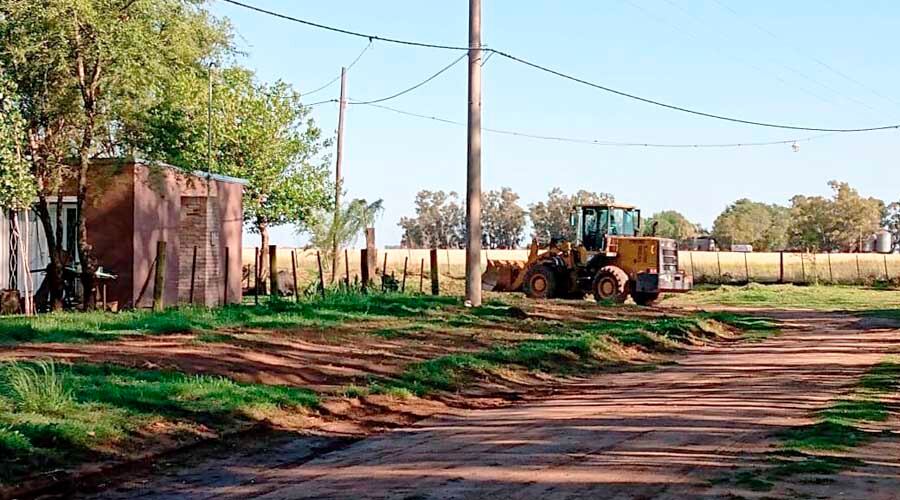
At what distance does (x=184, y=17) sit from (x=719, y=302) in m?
24.6

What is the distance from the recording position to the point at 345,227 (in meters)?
35.0

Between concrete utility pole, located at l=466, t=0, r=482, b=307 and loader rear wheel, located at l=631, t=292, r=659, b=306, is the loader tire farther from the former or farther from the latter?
concrete utility pole, located at l=466, t=0, r=482, b=307

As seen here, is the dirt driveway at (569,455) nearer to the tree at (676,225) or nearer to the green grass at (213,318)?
the green grass at (213,318)

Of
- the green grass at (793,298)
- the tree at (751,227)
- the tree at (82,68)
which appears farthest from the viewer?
the tree at (751,227)

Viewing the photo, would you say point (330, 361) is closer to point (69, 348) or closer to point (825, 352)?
point (69, 348)

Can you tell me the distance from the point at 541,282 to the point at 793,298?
12.3 metres

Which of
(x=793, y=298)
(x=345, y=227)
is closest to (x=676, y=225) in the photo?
(x=793, y=298)

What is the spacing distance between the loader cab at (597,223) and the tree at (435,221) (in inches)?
3791

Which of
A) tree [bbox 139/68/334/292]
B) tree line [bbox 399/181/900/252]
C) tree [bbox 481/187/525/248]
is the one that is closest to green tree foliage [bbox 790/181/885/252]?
tree line [bbox 399/181/900/252]

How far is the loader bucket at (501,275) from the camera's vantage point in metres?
39.4

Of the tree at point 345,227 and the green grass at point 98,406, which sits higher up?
the tree at point 345,227

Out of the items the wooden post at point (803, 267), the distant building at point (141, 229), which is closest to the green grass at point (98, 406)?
the distant building at point (141, 229)

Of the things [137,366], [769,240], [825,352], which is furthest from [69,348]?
[769,240]

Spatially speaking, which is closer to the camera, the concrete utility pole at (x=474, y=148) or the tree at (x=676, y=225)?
the concrete utility pole at (x=474, y=148)
